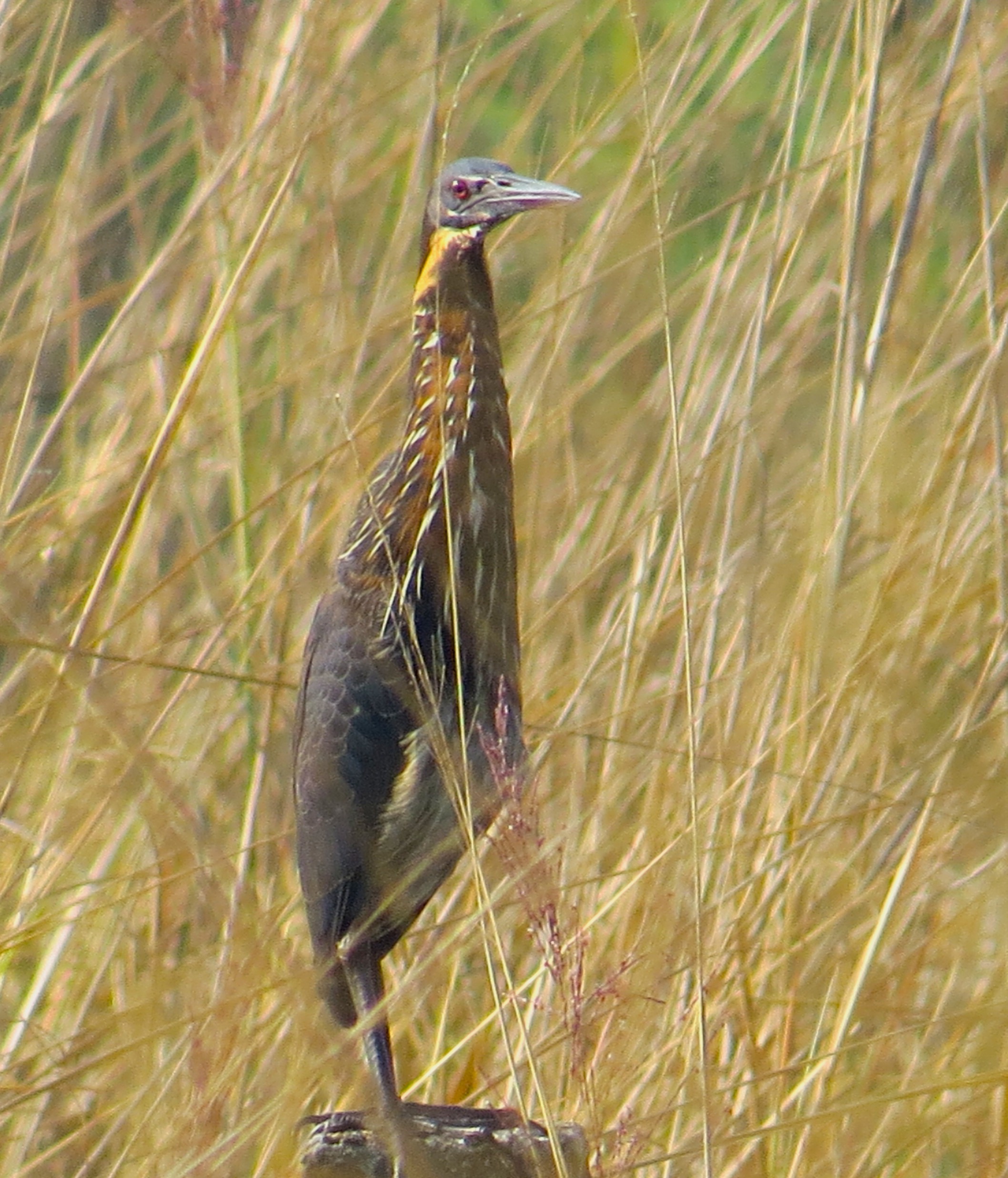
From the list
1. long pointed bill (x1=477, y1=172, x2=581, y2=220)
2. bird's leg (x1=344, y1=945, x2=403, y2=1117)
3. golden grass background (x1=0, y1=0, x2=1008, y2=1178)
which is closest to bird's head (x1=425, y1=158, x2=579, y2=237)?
long pointed bill (x1=477, y1=172, x2=581, y2=220)

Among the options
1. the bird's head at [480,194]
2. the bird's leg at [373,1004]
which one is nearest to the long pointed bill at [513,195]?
the bird's head at [480,194]

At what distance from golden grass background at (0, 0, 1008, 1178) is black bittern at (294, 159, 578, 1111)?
0.24 feet

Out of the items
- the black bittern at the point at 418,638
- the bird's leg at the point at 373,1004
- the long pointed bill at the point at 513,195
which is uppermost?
the long pointed bill at the point at 513,195

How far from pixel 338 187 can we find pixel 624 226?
48 centimetres

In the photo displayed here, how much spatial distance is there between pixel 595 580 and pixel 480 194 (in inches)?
21.0

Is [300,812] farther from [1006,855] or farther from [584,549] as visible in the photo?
[1006,855]

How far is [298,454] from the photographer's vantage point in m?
2.27

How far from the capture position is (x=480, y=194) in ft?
6.10

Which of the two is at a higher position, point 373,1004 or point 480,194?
point 480,194

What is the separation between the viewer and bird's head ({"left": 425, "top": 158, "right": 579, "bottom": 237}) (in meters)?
1.84

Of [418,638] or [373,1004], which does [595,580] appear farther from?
[373,1004]

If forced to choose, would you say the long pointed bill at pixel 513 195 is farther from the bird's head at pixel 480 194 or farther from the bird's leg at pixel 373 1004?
the bird's leg at pixel 373 1004

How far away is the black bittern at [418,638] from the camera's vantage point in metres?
1.89

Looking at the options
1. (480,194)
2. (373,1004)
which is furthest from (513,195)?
(373,1004)
